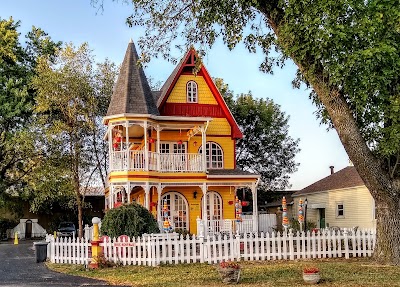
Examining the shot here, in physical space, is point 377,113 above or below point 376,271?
above

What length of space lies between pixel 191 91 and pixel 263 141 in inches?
656

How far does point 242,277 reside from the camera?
1362 centimetres

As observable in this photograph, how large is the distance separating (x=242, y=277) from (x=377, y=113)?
6322 millimetres

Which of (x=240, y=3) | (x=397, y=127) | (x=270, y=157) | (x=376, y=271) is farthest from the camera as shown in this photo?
(x=270, y=157)

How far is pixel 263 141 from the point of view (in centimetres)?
4522

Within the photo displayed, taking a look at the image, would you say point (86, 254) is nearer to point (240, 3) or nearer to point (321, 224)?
point (240, 3)

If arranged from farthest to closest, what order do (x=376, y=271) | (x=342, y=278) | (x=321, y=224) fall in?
(x=321, y=224) < (x=376, y=271) < (x=342, y=278)

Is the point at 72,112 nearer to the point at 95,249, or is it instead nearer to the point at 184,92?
the point at 184,92

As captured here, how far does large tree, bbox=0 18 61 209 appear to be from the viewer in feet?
119

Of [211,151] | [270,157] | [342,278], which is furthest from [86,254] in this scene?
[270,157]

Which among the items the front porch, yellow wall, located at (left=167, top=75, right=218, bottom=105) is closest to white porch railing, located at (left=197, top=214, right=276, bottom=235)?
the front porch

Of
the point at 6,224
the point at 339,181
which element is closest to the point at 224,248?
the point at 339,181

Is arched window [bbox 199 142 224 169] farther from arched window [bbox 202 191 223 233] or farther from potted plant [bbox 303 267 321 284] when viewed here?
potted plant [bbox 303 267 321 284]

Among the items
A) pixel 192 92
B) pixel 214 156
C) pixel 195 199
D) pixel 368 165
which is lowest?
pixel 195 199
